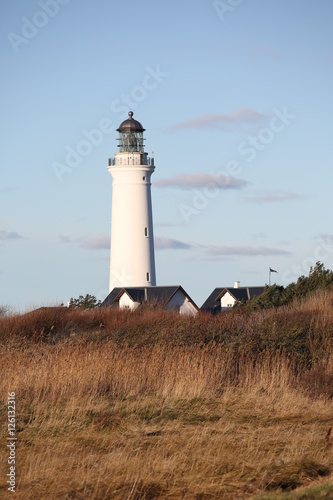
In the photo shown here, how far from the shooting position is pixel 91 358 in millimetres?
14211

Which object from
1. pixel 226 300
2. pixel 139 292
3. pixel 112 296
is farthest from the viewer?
pixel 226 300

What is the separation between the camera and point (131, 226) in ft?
140

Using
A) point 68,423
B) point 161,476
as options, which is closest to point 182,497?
point 161,476

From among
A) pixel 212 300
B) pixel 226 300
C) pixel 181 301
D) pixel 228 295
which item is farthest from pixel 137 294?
pixel 212 300

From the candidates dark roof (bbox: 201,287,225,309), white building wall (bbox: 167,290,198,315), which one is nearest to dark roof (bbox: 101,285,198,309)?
white building wall (bbox: 167,290,198,315)

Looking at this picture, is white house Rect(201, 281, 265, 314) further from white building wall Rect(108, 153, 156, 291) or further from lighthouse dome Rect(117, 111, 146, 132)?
lighthouse dome Rect(117, 111, 146, 132)

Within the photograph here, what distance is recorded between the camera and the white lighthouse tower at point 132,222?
42844 mm

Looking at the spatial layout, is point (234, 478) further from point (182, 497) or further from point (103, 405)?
point (103, 405)

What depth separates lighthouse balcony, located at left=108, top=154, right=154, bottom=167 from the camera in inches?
1725

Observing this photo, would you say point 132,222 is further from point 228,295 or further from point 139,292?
point 228,295

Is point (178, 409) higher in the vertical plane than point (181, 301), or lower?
lower

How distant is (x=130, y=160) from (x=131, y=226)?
12.3 feet

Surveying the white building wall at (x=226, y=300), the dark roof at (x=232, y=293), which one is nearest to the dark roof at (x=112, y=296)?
the dark roof at (x=232, y=293)

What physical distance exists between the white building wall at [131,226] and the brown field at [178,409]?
74.6 feet
